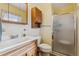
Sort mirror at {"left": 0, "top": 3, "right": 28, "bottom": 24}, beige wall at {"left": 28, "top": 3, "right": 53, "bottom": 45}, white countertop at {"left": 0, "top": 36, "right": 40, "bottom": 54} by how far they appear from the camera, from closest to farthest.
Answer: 1. white countertop at {"left": 0, "top": 36, "right": 40, "bottom": 54}
2. mirror at {"left": 0, "top": 3, "right": 28, "bottom": 24}
3. beige wall at {"left": 28, "top": 3, "right": 53, "bottom": 45}

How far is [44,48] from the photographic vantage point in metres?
1.58

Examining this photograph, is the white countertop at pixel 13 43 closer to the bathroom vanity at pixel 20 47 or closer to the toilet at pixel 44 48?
the bathroom vanity at pixel 20 47

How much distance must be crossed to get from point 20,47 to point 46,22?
0.47 metres

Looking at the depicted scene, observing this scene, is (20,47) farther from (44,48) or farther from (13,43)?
(44,48)

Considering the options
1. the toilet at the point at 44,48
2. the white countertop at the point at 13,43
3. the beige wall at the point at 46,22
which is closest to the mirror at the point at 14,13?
the beige wall at the point at 46,22

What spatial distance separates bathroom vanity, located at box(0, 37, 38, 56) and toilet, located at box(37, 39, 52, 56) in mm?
63

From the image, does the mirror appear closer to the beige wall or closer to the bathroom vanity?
the beige wall

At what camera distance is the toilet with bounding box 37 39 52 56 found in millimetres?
1579

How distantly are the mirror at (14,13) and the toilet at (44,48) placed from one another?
372 millimetres

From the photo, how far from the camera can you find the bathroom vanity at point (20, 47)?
134cm

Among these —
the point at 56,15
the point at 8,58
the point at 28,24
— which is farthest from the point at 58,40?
the point at 8,58

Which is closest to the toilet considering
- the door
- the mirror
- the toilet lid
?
the toilet lid

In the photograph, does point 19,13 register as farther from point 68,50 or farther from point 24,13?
point 68,50

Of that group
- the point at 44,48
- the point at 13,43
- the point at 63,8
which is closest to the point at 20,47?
the point at 13,43
